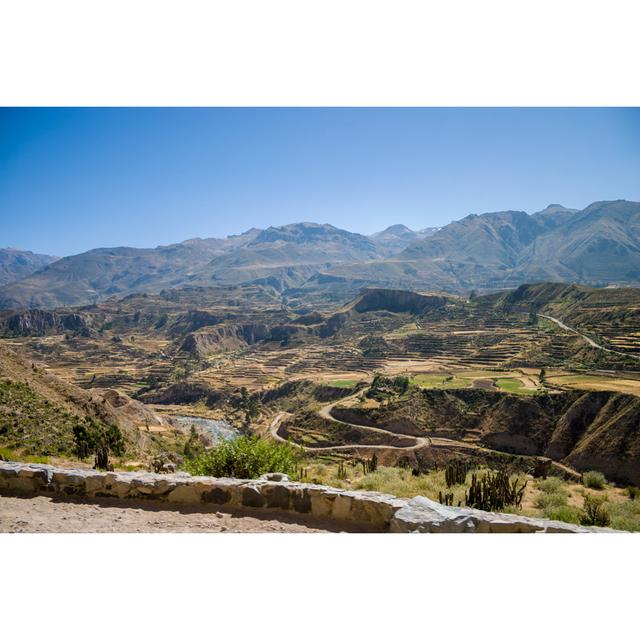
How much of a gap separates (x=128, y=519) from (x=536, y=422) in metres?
48.0

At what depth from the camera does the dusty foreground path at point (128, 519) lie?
7.12 metres

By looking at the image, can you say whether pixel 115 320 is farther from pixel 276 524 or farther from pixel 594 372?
pixel 276 524

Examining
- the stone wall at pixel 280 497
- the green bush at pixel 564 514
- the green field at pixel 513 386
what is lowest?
the green bush at pixel 564 514

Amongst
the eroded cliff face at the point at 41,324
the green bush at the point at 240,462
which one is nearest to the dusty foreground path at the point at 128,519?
the green bush at the point at 240,462

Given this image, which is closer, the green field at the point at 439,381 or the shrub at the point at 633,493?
the shrub at the point at 633,493

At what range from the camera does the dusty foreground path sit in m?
7.12

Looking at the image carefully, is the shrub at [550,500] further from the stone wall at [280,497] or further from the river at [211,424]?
the river at [211,424]

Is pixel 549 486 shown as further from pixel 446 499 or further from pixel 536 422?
pixel 536 422

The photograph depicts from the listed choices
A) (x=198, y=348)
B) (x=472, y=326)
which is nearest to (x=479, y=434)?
(x=472, y=326)

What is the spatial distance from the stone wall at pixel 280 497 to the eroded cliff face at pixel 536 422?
121 ft

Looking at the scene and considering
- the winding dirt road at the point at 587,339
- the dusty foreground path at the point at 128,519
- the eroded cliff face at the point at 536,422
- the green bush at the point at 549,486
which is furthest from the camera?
the winding dirt road at the point at 587,339

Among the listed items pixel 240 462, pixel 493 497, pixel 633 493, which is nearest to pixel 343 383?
pixel 633 493

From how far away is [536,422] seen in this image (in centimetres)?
4669

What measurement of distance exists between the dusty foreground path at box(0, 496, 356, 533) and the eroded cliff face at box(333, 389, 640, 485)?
3812 cm
